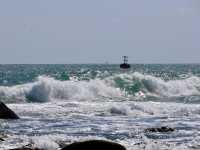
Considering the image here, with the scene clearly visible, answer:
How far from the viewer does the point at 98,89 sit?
1943 inches

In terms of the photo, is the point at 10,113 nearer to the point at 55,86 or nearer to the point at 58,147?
the point at 58,147

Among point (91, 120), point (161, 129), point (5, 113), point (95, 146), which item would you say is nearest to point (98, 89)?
point (91, 120)

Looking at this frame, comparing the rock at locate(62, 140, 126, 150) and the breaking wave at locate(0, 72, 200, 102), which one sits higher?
the rock at locate(62, 140, 126, 150)

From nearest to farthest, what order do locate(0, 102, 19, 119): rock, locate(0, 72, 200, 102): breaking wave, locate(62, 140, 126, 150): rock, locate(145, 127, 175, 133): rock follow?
locate(62, 140, 126, 150): rock → locate(145, 127, 175, 133): rock → locate(0, 102, 19, 119): rock → locate(0, 72, 200, 102): breaking wave

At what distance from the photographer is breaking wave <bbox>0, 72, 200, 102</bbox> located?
142 ft

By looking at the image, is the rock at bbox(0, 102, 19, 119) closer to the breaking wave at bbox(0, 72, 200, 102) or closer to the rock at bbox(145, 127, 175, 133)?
the rock at bbox(145, 127, 175, 133)

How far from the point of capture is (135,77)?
187ft

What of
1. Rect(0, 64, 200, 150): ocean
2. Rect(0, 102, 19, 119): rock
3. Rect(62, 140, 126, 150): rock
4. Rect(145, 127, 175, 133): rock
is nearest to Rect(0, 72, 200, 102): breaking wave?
Rect(0, 64, 200, 150): ocean

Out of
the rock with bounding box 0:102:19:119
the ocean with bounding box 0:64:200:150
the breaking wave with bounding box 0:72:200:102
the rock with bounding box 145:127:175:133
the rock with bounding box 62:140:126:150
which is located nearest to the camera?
the rock with bounding box 62:140:126:150

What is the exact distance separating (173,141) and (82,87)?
28.0 m

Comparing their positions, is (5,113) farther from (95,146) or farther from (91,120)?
(95,146)

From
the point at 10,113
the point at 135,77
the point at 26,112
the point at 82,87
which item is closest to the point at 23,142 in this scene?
the point at 10,113

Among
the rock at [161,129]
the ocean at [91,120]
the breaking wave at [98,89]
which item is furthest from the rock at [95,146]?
the breaking wave at [98,89]

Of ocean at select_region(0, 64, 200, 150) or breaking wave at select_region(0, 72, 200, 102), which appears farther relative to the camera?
breaking wave at select_region(0, 72, 200, 102)
